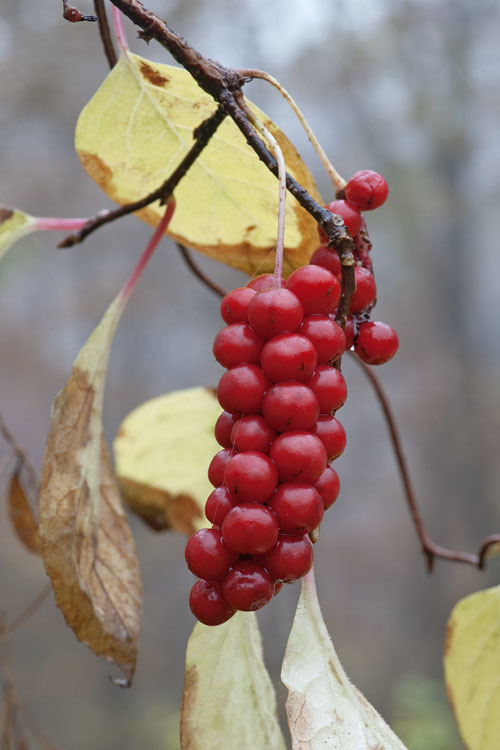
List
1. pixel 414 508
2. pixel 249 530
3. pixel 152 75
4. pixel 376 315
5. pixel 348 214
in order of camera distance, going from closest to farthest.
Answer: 1. pixel 249 530
2. pixel 348 214
3. pixel 152 75
4. pixel 414 508
5. pixel 376 315

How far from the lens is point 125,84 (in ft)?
1.78

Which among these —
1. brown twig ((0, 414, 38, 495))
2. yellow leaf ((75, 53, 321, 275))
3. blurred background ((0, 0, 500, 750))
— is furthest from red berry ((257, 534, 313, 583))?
blurred background ((0, 0, 500, 750))

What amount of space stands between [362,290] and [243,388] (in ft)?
0.36

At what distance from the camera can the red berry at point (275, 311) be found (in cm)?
33

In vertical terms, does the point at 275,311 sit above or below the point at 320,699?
above

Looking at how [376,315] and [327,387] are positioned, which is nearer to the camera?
[327,387]

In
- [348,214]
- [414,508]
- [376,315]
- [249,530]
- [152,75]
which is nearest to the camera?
[249,530]

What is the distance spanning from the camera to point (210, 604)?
1.10 ft

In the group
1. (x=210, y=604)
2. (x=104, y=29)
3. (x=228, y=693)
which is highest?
(x=104, y=29)

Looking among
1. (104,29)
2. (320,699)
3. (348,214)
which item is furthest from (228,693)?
(104,29)

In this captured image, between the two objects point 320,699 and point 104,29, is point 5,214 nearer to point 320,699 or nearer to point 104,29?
point 104,29

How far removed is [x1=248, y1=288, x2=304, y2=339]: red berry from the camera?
327 mm

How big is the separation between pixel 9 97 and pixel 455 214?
11.2 feet

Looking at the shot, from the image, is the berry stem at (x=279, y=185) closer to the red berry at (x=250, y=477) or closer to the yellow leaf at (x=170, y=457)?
the red berry at (x=250, y=477)
